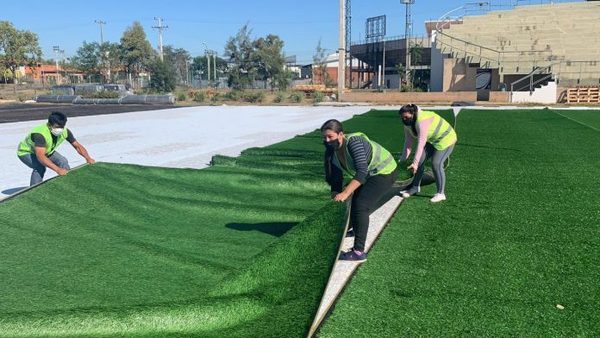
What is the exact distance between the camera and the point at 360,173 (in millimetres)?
3893

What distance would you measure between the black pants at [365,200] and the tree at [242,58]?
43368 mm

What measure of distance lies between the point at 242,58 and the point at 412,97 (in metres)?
20.2

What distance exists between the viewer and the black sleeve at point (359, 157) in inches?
152

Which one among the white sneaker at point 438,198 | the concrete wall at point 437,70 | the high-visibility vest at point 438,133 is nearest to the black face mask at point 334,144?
the high-visibility vest at point 438,133

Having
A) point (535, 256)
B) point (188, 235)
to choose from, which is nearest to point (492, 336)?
point (535, 256)

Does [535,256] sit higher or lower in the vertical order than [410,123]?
lower

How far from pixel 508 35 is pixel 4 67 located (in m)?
48.4

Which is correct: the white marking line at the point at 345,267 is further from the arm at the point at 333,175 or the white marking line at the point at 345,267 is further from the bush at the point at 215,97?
the bush at the point at 215,97

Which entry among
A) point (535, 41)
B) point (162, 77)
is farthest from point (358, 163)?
point (162, 77)

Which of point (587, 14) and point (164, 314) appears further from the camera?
point (587, 14)

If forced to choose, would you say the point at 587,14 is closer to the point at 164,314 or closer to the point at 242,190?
the point at 242,190

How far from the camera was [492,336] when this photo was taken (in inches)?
118

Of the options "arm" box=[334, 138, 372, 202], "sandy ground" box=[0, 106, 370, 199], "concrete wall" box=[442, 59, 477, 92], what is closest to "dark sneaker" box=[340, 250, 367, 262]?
"arm" box=[334, 138, 372, 202]

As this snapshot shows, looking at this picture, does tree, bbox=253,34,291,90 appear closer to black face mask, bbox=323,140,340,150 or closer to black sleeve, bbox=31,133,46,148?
black sleeve, bbox=31,133,46,148
